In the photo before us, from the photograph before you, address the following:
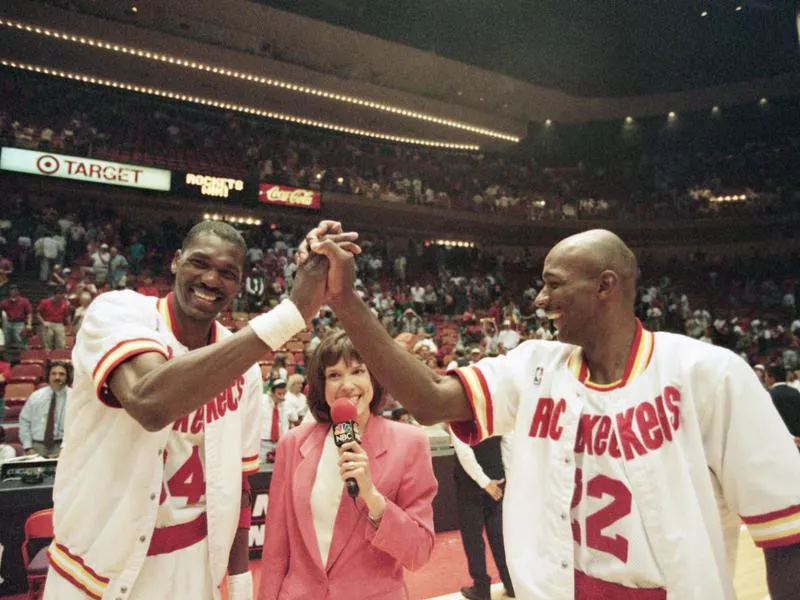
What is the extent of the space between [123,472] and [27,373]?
28.3 ft

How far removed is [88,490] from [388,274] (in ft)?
60.1

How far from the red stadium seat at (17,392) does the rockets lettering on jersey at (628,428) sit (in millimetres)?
8968

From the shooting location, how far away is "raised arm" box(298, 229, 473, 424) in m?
1.71

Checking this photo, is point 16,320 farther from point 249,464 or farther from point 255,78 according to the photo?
point 255,78

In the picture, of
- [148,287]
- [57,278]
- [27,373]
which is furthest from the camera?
[148,287]

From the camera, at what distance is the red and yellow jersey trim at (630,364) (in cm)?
161

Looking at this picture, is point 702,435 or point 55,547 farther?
point 55,547

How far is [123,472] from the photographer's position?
1.69 metres

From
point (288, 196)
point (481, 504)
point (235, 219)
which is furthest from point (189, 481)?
point (235, 219)

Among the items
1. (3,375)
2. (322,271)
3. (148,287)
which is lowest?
(3,375)

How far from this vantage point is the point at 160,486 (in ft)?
5.60

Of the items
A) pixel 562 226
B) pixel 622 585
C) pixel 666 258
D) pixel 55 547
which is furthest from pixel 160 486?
pixel 666 258

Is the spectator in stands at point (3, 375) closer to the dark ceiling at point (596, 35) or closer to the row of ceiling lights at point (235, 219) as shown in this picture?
the row of ceiling lights at point (235, 219)

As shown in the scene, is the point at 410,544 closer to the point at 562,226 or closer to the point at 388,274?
the point at 388,274
